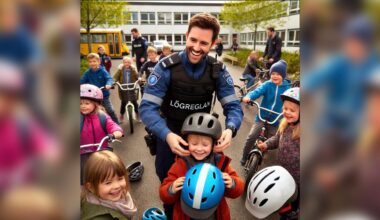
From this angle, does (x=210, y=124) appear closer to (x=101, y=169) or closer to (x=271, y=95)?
(x=101, y=169)

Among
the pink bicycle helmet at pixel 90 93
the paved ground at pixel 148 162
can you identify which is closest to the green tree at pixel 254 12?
the paved ground at pixel 148 162

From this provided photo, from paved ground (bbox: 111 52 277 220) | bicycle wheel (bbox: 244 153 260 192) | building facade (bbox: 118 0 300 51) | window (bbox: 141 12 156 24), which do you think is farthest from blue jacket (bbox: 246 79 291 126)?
window (bbox: 141 12 156 24)

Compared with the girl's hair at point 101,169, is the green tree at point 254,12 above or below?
above

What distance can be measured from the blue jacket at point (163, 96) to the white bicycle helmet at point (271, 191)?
56cm

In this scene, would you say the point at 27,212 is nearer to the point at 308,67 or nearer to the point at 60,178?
the point at 60,178

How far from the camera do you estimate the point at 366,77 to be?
0.45 meters

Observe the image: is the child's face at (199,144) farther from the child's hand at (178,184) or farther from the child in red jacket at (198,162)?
the child's hand at (178,184)

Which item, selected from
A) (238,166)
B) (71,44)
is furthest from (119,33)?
(71,44)

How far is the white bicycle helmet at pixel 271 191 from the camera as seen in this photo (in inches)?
101

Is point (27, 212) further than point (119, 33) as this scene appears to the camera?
No

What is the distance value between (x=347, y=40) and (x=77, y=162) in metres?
0.45

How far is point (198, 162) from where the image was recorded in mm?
2410

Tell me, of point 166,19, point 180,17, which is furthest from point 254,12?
point 166,19

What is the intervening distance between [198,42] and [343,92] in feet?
6.38
